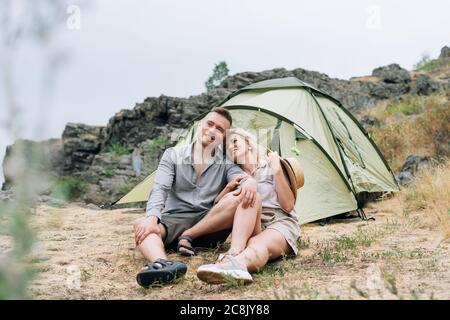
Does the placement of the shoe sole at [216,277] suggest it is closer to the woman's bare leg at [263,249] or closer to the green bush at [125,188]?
the woman's bare leg at [263,249]

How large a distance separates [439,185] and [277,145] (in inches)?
72.0

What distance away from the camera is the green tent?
233 inches

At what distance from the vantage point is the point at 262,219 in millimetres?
3539

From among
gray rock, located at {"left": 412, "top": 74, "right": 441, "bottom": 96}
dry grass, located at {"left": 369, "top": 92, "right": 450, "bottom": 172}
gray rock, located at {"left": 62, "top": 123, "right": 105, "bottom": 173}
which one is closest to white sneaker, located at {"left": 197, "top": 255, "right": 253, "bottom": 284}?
dry grass, located at {"left": 369, "top": 92, "right": 450, "bottom": 172}

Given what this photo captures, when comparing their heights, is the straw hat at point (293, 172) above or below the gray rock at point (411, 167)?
above

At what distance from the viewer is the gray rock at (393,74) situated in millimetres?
20366

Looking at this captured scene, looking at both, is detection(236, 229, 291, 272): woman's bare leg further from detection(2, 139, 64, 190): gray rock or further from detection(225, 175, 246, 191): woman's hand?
detection(2, 139, 64, 190): gray rock

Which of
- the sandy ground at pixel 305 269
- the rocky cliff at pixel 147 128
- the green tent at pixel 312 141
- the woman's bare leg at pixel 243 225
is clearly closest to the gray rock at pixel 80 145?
the rocky cliff at pixel 147 128

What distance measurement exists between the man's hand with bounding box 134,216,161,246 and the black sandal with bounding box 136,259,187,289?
0.40m

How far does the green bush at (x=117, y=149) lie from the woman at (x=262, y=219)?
1152 cm

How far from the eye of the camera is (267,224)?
3.49 meters

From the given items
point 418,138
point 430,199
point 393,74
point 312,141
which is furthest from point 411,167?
point 393,74

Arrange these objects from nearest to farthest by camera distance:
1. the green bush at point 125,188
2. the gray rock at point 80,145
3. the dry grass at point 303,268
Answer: the dry grass at point 303,268, the green bush at point 125,188, the gray rock at point 80,145
